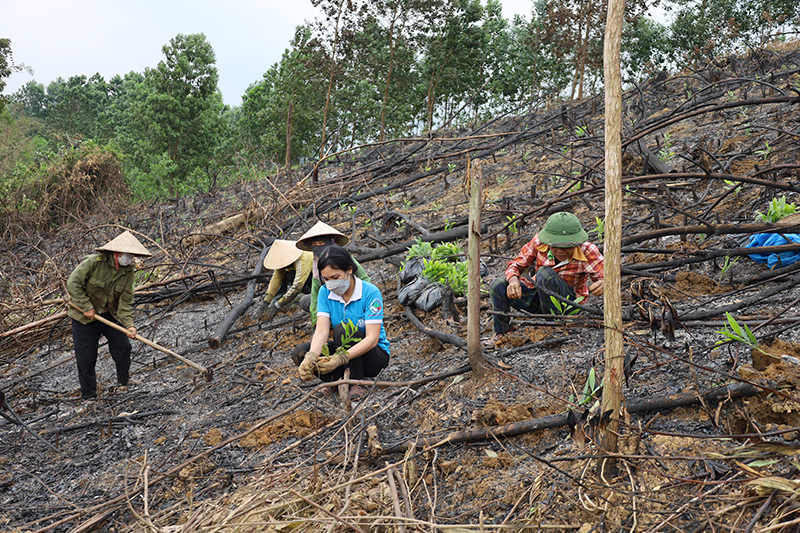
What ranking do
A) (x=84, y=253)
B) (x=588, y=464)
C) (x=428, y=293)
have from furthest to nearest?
(x=84, y=253), (x=428, y=293), (x=588, y=464)

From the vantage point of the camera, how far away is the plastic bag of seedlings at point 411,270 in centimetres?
482

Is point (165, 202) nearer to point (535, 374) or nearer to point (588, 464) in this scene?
point (535, 374)

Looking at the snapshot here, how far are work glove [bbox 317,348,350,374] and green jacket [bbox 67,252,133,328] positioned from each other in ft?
8.32

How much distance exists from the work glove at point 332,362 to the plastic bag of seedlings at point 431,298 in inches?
60.1

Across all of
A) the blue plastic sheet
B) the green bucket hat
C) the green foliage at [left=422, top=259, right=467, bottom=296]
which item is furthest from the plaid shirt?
the blue plastic sheet

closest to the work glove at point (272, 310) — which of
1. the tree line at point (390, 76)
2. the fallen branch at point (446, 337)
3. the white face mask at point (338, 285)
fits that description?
the fallen branch at point (446, 337)

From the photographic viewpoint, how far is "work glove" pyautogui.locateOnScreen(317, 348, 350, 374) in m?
2.95

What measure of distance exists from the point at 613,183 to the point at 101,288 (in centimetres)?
432

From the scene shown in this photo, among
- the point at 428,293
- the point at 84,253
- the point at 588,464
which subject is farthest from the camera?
the point at 84,253

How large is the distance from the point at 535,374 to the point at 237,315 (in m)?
3.51

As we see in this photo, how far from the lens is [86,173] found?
12.8 meters

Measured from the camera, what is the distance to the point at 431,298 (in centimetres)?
446

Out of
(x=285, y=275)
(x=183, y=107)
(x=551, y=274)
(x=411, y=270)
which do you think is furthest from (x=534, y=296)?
(x=183, y=107)

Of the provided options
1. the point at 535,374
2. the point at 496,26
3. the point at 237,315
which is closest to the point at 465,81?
the point at 496,26
